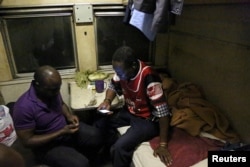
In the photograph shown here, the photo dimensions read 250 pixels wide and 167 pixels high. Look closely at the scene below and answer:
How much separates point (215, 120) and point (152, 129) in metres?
0.47

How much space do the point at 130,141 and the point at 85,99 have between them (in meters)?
0.63

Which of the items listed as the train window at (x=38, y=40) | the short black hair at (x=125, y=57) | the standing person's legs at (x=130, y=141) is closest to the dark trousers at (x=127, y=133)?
the standing person's legs at (x=130, y=141)

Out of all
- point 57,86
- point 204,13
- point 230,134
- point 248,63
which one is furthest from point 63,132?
point 204,13

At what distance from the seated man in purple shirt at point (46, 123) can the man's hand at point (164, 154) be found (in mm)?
487

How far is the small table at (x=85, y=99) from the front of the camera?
1.65 meters

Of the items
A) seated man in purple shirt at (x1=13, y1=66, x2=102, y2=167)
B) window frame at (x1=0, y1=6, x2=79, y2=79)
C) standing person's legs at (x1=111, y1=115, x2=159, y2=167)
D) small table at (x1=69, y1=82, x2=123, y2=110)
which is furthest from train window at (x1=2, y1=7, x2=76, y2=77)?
standing person's legs at (x1=111, y1=115, x2=159, y2=167)

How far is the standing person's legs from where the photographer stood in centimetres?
132

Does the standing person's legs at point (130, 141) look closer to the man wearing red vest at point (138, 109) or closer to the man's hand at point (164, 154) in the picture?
the man wearing red vest at point (138, 109)

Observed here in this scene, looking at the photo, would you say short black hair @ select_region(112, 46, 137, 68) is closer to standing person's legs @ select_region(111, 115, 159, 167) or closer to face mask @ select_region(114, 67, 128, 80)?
face mask @ select_region(114, 67, 128, 80)

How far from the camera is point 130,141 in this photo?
1331 millimetres

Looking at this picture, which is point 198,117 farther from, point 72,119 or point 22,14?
point 22,14

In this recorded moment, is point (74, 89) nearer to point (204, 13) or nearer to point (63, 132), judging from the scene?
point (63, 132)

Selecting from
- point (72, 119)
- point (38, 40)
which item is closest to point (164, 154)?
A: point (72, 119)

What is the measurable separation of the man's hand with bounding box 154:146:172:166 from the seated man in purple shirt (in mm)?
487
